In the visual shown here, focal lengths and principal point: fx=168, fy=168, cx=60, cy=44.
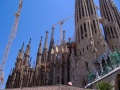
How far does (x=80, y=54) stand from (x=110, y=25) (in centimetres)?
1412

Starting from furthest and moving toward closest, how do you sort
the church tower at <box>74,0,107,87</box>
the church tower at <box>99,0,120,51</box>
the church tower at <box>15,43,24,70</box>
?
the church tower at <box>15,43,24,70</box> → the church tower at <box>99,0,120,51</box> → the church tower at <box>74,0,107,87</box>

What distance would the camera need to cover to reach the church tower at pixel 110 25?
41.3 meters

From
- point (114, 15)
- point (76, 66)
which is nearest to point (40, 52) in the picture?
point (76, 66)

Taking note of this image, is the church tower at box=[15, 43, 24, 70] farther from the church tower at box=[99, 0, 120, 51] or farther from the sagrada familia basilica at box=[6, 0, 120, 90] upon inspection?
the church tower at box=[99, 0, 120, 51]

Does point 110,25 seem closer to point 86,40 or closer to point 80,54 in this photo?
point 86,40

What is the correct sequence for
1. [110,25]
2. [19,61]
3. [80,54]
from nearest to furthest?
[80,54]
[110,25]
[19,61]

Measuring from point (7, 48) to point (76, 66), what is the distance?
22.7m

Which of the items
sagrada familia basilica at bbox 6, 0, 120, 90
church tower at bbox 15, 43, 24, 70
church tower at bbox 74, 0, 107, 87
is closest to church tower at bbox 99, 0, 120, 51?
sagrada familia basilica at bbox 6, 0, 120, 90

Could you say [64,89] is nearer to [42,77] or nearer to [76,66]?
[76,66]

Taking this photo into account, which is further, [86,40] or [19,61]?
[19,61]

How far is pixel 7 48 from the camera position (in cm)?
4781

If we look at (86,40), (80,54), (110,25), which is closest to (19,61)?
(80,54)

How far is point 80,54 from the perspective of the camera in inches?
1437

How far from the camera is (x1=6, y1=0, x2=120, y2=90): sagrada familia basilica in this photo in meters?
32.9
